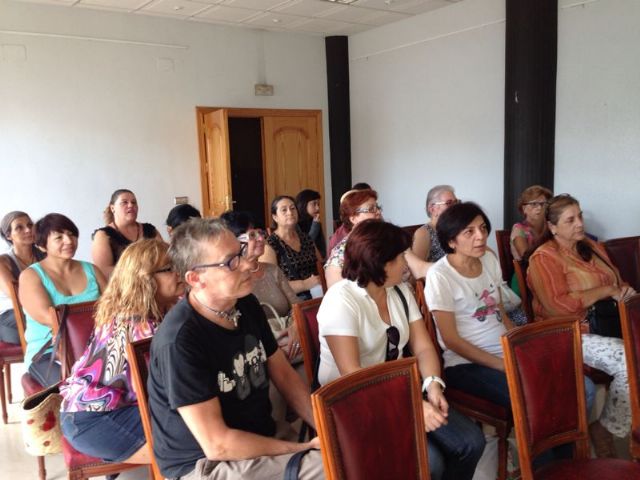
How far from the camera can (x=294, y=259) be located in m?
3.58

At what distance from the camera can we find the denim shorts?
1.87 metres

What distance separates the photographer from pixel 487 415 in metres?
2.21

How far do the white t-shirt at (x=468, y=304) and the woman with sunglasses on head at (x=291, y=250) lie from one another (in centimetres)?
117

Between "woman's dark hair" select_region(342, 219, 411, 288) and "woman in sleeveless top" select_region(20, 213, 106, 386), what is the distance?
1492 mm

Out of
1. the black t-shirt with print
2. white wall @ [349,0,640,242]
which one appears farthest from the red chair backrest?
white wall @ [349,0,640,242]

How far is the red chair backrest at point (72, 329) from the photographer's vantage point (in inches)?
87.9

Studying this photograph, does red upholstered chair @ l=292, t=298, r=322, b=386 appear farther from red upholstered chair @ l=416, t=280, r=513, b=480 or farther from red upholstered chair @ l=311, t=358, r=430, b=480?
red upholstered chair @ l=311, t=358, r=430, b=480

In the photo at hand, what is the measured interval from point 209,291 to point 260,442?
0.45 meters

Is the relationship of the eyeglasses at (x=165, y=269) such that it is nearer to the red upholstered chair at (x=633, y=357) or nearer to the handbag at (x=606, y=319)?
the red upholstered chair at (x=633, y=357)

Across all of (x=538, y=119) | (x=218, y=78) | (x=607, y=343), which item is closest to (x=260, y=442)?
(x=607, y=343)

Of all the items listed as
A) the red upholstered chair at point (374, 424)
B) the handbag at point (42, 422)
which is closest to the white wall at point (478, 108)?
the red upholstered chair at point (374, 424)

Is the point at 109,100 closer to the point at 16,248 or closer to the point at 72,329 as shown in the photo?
the point at 16,248

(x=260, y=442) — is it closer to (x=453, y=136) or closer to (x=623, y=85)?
(x=623, y=85)

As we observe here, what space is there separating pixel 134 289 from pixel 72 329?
1.84 feet
